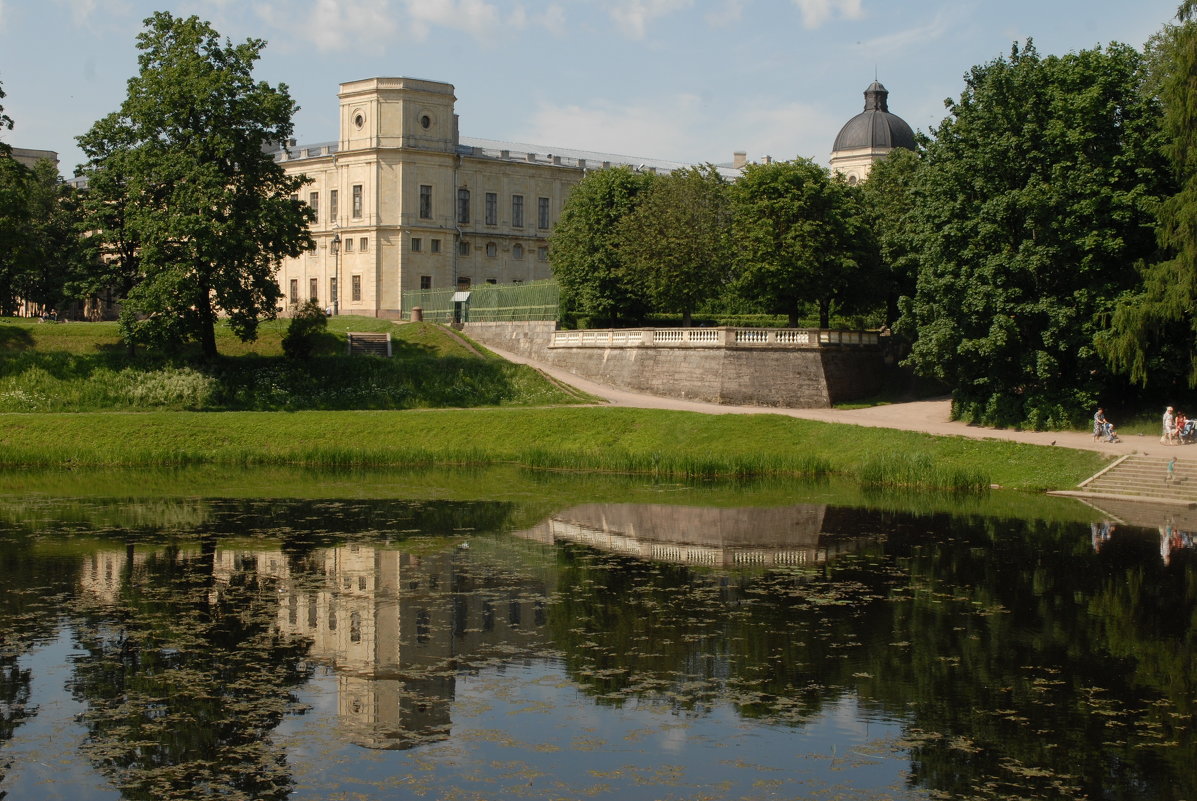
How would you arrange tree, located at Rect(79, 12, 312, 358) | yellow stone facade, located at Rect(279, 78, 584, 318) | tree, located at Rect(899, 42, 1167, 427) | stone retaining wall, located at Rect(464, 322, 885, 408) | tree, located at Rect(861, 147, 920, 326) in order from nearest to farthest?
tree, located at Rect(899, 42, 1167, 427) < tree, located at Rect(79, 12, 312, 358) < stone retaining wall, located at Rect(464, 322, 885, 408) < tree, located at Rect(861, 147, 920, 326) < yellow stone facade, located at Rect(279, 78, 584, 318)

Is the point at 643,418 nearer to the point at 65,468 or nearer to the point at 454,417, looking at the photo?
the point at 454,417

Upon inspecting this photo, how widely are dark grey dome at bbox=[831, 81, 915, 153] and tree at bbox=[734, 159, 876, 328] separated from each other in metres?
41.4

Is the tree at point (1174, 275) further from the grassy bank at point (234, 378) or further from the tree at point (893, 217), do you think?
the grassy bank at point (234, 378)

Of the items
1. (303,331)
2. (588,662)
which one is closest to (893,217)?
(303,331)

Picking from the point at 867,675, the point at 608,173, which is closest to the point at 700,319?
the point at 608,173

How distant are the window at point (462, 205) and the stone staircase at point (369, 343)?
22.8m

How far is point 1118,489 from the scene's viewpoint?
31.9 metres

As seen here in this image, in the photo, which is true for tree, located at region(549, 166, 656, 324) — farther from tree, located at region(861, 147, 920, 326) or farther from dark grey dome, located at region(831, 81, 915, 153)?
dark grey dome, located at region(831, 81, 915, 153)

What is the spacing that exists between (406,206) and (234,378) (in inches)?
1137

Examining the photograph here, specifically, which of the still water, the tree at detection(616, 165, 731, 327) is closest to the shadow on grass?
the still water

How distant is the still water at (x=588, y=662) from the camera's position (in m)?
11.6

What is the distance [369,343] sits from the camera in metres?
55.5

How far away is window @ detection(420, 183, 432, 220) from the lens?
75000mm

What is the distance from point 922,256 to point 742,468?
491 inches
